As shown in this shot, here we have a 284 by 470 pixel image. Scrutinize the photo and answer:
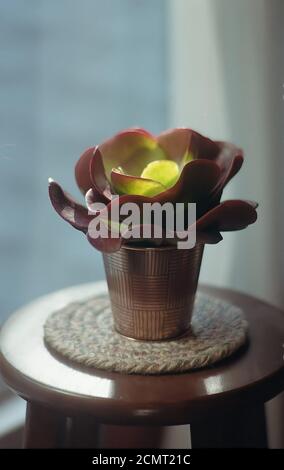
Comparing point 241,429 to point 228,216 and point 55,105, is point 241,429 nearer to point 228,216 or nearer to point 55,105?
point 228,216

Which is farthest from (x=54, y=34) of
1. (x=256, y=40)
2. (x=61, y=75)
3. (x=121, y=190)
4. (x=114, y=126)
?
(x=121, y=190)

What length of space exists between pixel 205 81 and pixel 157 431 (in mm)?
598

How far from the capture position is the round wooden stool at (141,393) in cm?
47

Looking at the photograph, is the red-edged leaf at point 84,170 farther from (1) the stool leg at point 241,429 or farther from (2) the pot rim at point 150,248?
(1) the stool leg at point 241,429

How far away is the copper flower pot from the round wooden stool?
0.07 meters

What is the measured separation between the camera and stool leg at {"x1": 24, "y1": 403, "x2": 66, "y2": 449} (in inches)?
21.2

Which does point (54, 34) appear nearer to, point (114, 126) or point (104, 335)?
point (114, 126)

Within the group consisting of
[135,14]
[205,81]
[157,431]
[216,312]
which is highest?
[135,14]

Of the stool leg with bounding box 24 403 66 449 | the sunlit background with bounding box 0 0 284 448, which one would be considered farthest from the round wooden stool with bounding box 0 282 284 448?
the sunlit background with bounding box 0 0 284 448

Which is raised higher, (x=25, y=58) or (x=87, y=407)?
(x=25, y=58)

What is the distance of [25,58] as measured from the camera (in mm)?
851

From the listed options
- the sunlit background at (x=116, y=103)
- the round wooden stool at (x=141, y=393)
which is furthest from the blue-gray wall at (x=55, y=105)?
the round wooden stool at (x=141, y=393)

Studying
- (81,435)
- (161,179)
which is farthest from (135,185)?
(81,435)
